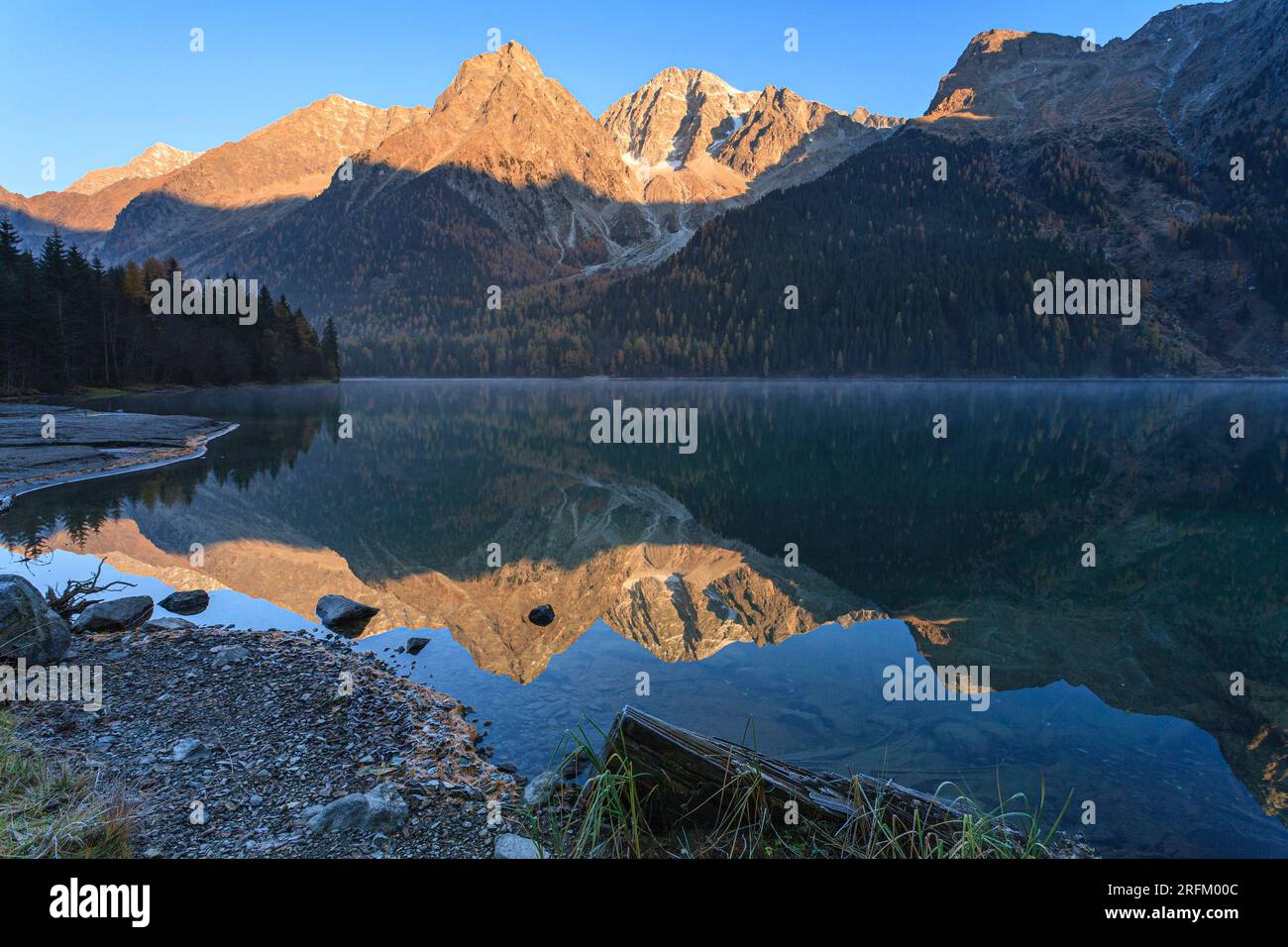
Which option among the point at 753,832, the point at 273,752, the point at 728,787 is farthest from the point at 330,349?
the point at 753,832

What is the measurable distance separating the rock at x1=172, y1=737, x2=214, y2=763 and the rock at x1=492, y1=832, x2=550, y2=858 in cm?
408

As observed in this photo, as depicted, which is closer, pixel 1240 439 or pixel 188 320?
pixel 1240 439

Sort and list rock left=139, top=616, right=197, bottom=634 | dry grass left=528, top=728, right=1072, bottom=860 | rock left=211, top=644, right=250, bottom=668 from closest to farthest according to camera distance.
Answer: dry grass left=528, top=728, right=1072, bottom=860
rock left=211, top=644, right=250, bottom=668
rock left=139, top=616, right=197, bottom=634

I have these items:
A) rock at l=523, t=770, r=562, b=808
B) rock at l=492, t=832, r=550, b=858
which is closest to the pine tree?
Result: rock at l=523, t=770, r=562, b=808

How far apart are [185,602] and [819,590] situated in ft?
51.9

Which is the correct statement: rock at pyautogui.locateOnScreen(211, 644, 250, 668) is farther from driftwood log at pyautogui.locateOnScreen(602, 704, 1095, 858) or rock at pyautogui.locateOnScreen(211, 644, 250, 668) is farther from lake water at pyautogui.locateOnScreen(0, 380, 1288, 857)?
driftwood log at pyautogui.locateOnScreen(602, 704, 1095, 858)

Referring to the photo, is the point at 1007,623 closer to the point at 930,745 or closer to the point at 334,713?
the point at 930,745

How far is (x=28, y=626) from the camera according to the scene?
10109 millimetres

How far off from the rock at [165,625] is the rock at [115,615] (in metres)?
0.38

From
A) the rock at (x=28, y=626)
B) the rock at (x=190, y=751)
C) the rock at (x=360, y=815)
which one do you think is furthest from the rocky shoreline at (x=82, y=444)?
the rock at (x=360, y=815)

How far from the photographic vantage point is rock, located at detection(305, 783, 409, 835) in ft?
20.6
